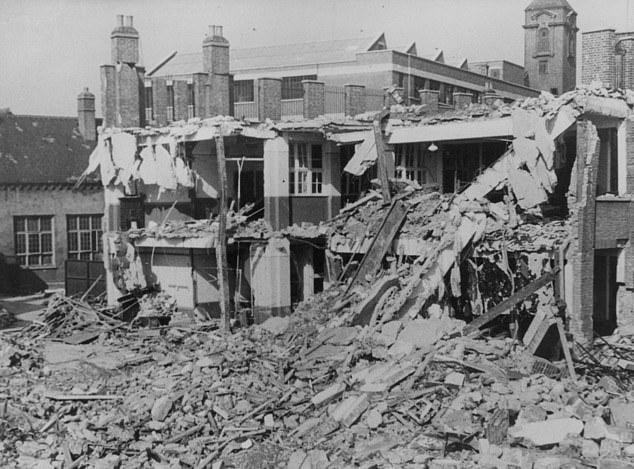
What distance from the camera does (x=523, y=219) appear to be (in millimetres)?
21562

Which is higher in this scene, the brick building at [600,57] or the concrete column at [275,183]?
the brick building at [600,57]

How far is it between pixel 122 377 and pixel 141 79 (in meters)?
13.2

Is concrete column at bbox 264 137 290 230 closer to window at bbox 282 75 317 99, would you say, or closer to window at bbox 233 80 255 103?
window at bbox 233 80 255 103

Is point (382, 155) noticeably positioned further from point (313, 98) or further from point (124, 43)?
point (124, 43)

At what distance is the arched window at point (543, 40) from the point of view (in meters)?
63.0

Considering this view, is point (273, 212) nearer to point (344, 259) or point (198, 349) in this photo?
point (344, 259)

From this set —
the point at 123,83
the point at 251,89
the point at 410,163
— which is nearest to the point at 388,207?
the point at 410,163

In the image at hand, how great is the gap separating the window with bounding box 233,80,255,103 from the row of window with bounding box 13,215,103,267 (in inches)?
388

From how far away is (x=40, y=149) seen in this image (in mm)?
39969

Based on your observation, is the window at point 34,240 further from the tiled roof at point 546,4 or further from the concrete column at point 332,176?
the tiled roof at point 546,4

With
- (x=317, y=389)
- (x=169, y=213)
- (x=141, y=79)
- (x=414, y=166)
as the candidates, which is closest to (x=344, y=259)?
(x=414, y=166)

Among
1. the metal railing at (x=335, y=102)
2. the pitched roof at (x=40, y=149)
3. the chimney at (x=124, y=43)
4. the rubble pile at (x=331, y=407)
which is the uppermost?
the chimney at (x=124, y=43)

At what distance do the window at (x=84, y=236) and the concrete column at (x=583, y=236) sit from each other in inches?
996

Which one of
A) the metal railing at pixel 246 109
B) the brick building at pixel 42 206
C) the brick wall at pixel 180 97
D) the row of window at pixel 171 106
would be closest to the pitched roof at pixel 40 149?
the brick building at pixel 42 206
